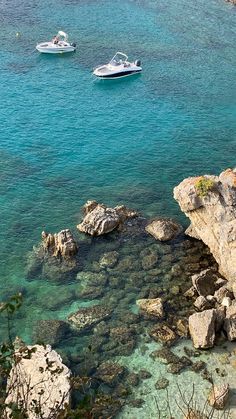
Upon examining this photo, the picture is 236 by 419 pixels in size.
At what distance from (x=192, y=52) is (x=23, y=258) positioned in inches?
1860

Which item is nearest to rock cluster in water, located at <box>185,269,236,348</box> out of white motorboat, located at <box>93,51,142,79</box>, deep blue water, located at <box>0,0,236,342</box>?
deep blue water, located at <box>0,0,236,342</box>

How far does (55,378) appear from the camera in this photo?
2777 cm

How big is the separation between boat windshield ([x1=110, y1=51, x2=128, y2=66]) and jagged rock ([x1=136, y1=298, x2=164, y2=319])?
41.6 meters

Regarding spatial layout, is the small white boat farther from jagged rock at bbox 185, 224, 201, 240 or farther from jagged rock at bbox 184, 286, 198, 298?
jagged rock at bbox 184, 286, 198, 298

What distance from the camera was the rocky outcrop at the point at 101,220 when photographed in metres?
41.0

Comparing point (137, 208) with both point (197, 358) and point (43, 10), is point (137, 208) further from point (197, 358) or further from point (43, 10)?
point (43, 10)

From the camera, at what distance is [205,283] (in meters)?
36.3

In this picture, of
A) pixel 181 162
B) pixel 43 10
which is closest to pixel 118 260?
pixel 181 162

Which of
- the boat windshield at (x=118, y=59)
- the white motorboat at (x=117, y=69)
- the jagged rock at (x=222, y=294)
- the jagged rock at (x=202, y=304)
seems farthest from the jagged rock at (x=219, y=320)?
the boat windshield at (x=118, y=59)

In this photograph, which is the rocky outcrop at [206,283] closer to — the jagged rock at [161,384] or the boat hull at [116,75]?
the jagged rock at [161,384]

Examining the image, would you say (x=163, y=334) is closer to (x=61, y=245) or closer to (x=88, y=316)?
(x=88, y=316)

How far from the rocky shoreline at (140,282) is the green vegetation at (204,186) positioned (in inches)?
2.8

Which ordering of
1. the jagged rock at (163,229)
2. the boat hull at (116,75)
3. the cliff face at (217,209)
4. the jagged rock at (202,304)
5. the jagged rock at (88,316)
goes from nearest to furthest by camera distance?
the jagged rock at (88,316) → the jagged rock at (202,304) → the cliff face at (217,209) → the jagged rock at (163,229) → the boat hull at (116,75)

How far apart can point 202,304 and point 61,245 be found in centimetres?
1126
